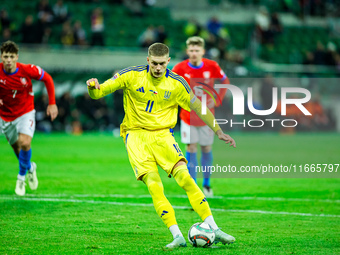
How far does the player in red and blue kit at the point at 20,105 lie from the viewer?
1020 cm

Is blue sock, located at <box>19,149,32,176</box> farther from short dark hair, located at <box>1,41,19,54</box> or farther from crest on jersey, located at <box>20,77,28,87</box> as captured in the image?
short dark hair, located at <box>1,41,19,54</box>

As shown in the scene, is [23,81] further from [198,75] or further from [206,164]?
[206,164]

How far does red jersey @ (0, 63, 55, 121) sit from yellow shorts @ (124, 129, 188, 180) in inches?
135

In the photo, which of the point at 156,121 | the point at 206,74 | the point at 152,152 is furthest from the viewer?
the point at 206,74

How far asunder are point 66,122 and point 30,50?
3493 mm

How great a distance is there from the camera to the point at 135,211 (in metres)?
9.30

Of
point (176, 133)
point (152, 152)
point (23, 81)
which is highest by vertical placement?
point (23, 81)

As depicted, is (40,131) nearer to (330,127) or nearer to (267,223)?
(330,127)

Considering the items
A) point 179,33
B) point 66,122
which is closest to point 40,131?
point 66,122

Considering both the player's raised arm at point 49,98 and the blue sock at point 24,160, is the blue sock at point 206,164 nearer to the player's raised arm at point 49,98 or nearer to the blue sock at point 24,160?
the player's raised arm at point 49,98

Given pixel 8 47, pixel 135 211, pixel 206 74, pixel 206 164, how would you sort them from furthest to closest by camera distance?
1. pixel 206 164
2. pixel 206 74
3. pixel 8 47
4. pixel 135 211

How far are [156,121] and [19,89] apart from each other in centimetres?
399

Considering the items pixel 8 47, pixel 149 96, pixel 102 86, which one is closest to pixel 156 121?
pixel 149 96

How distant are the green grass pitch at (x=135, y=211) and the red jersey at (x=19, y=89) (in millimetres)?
1537
